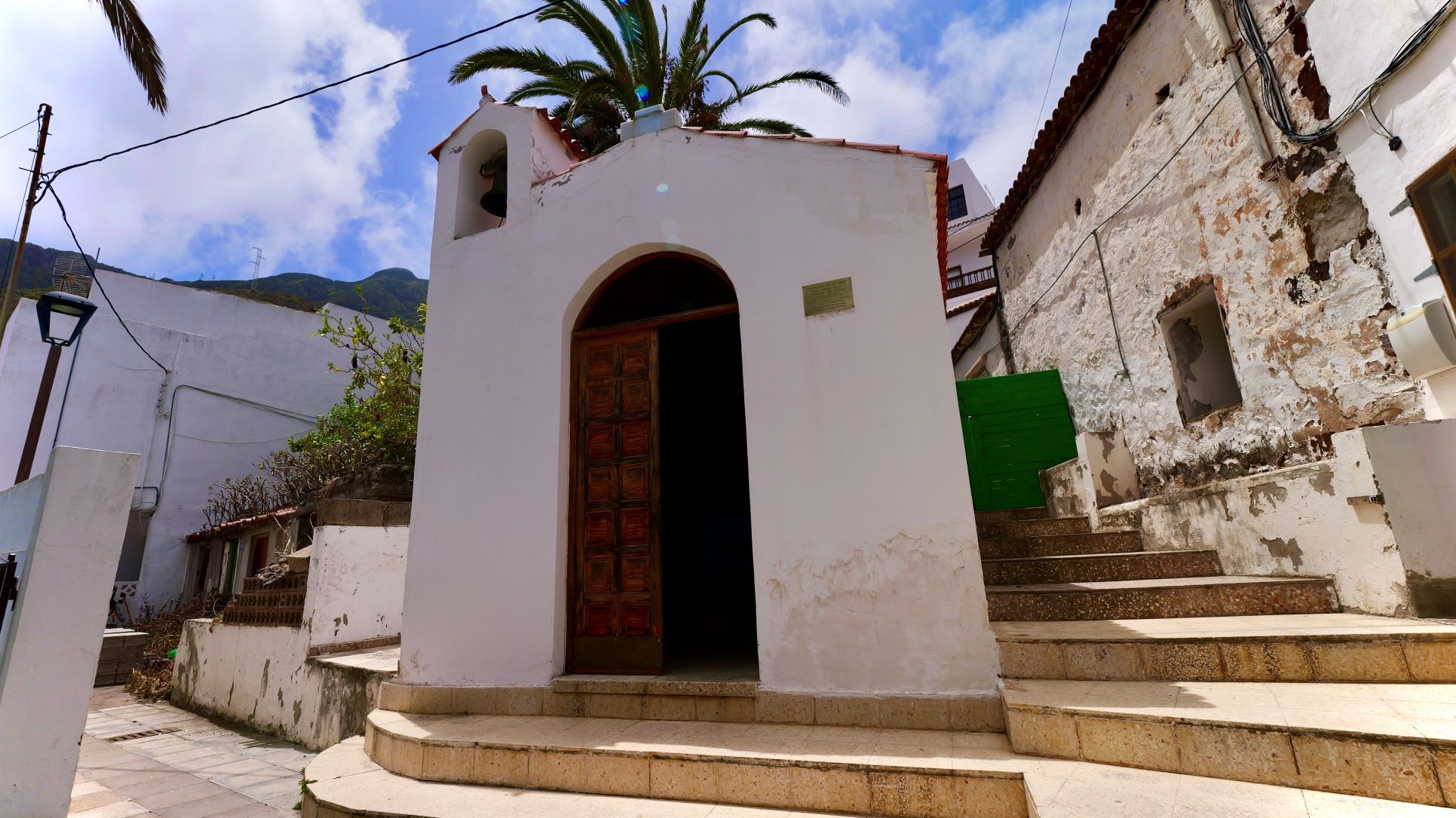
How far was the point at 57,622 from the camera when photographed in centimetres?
384

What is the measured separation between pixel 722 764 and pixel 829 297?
288 cm

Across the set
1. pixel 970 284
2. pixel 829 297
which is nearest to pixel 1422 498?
pixel 829 297

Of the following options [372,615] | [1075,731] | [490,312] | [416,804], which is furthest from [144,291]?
[1075,731]

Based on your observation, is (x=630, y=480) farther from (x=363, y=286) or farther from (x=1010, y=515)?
(x=363, y=286)

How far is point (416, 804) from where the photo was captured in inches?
132

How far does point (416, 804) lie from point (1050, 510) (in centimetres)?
721

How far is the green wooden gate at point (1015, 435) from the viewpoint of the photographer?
8.55 metres

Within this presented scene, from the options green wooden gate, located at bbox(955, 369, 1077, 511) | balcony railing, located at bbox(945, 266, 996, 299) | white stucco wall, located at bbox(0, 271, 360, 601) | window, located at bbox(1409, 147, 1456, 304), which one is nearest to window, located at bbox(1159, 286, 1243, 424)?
window, located at bbox(1409, 147, 1456, 304)

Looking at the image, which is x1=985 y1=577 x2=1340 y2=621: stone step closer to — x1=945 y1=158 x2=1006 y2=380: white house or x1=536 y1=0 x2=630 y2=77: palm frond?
x1=945 y1=158 x2=1006 y2=380: white house

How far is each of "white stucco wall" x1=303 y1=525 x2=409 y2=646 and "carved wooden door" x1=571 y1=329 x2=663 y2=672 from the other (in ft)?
10.9

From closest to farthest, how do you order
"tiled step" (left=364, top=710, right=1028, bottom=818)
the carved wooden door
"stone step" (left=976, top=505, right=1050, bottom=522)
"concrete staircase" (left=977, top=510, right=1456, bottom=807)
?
1. "concrete staircase" (left=977, top=510, right=1456, bottom=807)
2. "tiled step" (left=364, top=710, right=1028, bottom=818)
3. the carved wooden door
4. "stone step" (left=976, top=505, right=1050, bottom=522)

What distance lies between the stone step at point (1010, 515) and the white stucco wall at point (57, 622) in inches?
274

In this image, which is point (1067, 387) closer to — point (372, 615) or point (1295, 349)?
point (1295, 349)

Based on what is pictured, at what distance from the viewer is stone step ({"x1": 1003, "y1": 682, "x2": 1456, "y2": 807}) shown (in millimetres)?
2260
